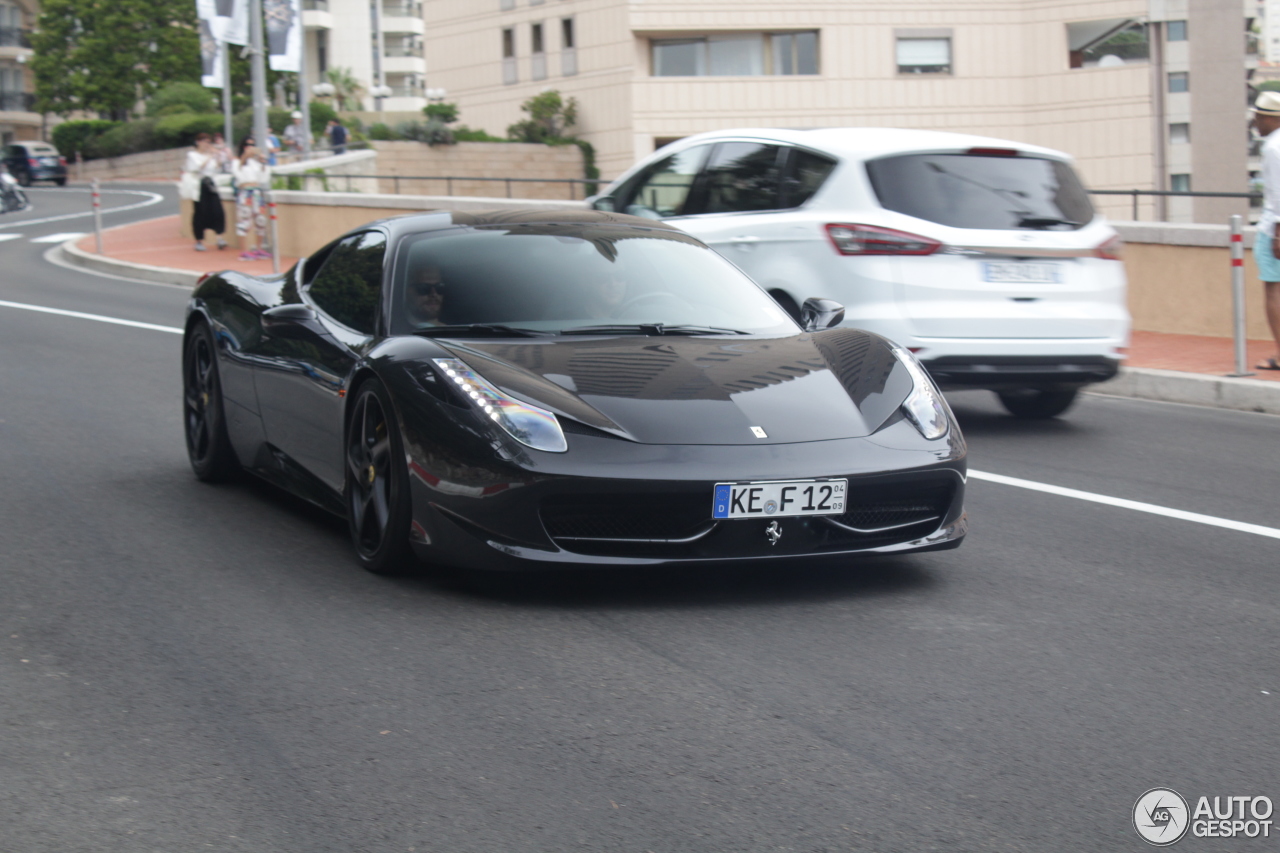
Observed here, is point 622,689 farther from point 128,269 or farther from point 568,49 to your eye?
point 568,49

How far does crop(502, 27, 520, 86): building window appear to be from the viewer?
56.4 metres

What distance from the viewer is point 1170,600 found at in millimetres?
5496

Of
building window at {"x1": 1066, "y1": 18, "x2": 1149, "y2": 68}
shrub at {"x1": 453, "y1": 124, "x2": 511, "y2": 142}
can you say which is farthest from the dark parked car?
building window at {"x1": 1066, "y1": 18, "x2": 1149, "y2": 68}

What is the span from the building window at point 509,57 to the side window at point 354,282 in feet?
166

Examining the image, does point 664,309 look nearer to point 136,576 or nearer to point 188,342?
point 136,576

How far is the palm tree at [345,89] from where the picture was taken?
100438mm

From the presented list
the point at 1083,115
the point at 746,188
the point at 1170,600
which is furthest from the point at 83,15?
the point at 1170,600

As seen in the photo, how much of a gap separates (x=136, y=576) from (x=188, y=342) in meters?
2.49

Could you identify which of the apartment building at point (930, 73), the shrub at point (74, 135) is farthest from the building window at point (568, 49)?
the shrub at point (74, 135)

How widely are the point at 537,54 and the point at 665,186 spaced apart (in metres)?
45.8

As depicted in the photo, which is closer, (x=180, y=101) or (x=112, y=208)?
(x=112, y=208)

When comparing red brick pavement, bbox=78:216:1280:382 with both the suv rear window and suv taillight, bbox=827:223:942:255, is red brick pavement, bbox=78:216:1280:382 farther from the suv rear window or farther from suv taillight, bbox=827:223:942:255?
suv taillight, bbox=827:223:942:255

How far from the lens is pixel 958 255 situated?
8.98 meters

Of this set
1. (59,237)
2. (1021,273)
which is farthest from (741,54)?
(1021,273)
